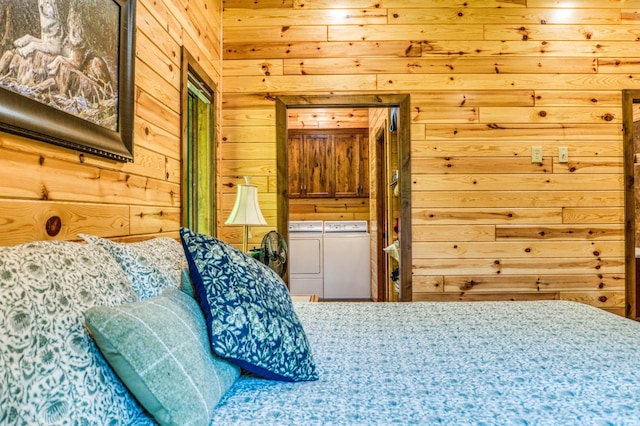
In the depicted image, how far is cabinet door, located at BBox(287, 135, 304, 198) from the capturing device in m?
5.53

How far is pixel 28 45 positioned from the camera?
1059mm

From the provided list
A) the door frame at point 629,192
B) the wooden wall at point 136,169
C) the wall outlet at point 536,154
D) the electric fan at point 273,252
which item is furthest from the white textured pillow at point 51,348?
the door frame at point 629,192

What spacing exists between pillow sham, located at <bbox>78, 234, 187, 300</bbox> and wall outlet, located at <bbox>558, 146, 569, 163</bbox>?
110 inches

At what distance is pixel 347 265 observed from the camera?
5055 mm

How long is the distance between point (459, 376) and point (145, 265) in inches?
35.1

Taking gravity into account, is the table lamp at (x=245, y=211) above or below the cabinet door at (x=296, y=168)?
below

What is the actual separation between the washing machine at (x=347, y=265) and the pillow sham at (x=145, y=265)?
3707 millimetres

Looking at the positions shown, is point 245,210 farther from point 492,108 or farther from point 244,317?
point 492,108

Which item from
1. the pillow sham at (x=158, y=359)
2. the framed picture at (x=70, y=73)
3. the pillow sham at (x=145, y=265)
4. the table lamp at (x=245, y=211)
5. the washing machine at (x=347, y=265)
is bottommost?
the washing machine at (x=347, y=265)

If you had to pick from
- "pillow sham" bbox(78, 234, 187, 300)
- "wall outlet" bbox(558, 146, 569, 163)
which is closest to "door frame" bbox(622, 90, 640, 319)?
"wall outlet" bbox(558, 146, 569, 163)

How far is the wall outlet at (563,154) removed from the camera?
304 centimetres

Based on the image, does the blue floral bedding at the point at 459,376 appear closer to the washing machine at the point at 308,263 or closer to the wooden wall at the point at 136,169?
the wooden wall at the point at 136,169

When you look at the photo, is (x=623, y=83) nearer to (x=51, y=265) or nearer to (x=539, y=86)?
(x=539, y=86)

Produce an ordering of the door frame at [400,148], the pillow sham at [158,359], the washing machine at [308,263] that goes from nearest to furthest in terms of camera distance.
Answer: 1. the pillow sham at [158,359]
2. the door frame at [400,148]
3. the washing machine at [308,263]
